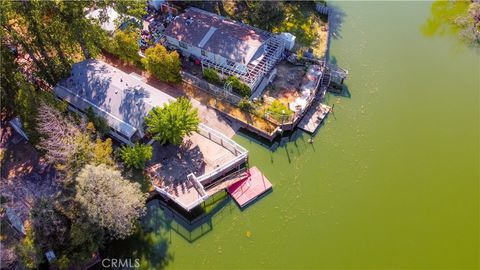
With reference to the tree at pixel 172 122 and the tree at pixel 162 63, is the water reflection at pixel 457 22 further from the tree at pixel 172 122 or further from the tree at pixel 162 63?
the tree at pixel 172 122

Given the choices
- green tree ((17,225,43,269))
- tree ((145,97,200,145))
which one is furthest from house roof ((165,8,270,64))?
green tree ((17,225,43,269))

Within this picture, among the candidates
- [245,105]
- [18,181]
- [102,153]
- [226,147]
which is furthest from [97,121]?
[245,105]

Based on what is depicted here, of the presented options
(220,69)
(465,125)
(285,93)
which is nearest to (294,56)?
(285,93)

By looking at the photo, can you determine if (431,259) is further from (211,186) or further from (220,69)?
(220,69)

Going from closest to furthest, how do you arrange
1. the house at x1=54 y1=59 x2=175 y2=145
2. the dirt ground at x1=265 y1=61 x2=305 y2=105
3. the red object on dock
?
the red object on dock < the house at x1=54 y1=59 x2=175 y2=145 < the dirt ground at x1=265 y1=61 x2=305 y2=105

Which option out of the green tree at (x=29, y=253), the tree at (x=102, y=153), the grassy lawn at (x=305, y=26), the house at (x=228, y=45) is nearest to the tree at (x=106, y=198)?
the tree at (x=102, y=153)

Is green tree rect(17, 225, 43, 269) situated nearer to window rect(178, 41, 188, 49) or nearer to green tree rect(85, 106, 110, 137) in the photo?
green tree rect(85, 106, 110, 137)
